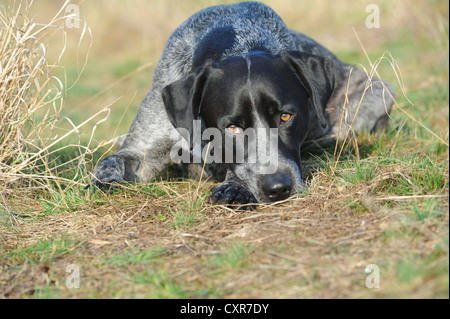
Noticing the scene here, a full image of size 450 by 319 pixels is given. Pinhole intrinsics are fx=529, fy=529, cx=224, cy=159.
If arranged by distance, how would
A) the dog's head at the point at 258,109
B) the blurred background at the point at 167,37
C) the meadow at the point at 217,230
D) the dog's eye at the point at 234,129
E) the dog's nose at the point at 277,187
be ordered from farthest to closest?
the blurred background at the point at 167,37
the dog's eye at the point at 234,129
the dog's head at the point at 258,109
the dog's nose at the point at 277,187
the meadow at the point at 217,230

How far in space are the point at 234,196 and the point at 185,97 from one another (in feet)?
2.63

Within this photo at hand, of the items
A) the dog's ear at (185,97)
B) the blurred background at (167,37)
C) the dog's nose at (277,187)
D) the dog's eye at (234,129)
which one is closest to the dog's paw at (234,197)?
the dog's nose at (277,187)

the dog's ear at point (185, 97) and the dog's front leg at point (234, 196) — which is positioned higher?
the dog's ear at point (185, 97)

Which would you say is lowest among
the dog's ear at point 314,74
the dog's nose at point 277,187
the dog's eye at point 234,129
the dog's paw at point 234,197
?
the dog's paw at point 234,197

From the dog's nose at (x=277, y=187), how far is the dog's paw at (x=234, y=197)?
0.15m

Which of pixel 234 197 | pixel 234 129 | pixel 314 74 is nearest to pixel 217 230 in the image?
pixel 234 197

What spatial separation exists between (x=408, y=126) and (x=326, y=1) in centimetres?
644

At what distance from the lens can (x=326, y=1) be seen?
1107 cm

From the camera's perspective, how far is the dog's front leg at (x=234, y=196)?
340 cm

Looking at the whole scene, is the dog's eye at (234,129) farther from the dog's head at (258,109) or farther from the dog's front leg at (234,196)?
the dog's front leg at (234,196)

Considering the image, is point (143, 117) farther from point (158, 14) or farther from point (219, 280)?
point (158, 14)

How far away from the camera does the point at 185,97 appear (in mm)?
3711
